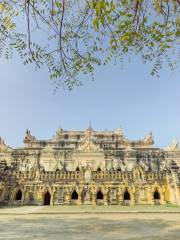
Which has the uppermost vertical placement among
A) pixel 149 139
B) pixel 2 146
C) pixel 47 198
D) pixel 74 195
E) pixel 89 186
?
pixel 149 139

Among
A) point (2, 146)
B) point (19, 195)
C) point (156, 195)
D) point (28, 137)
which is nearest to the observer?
point (156, 195)

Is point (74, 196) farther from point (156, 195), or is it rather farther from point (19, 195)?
point (156, 195)

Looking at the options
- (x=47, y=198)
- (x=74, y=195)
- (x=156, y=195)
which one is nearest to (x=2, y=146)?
(x=47, y=198)

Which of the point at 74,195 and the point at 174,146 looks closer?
the point at 74,195

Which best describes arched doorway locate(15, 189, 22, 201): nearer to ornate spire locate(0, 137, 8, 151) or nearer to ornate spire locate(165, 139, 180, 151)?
ornate spire locate(0, 137, 8, 151)

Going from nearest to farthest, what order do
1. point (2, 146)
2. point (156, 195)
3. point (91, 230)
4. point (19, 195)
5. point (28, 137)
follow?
point (91, 230) < point (156, 195) < point (19, 195) < point (2, 146) < point (28, 137)

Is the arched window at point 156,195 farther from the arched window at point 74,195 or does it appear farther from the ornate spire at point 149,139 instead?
the ornate spire at point 149,139

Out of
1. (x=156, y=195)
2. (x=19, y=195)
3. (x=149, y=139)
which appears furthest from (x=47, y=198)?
(x=149, y=139)

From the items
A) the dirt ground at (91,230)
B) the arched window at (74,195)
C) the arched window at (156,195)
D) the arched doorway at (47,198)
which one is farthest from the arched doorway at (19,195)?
the arched window at (156,195)

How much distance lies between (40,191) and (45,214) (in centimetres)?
811

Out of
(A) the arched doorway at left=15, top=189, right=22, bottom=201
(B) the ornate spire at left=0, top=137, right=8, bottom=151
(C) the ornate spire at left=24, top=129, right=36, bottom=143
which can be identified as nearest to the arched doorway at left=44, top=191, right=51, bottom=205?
(A) the arched doorway at left=15, top=189, right=22, bottom=201

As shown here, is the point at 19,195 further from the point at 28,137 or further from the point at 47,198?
the point at 28,137

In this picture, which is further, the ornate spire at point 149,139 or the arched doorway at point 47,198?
the ornate spire at point 149,139

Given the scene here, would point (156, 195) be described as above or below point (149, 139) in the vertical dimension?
below
